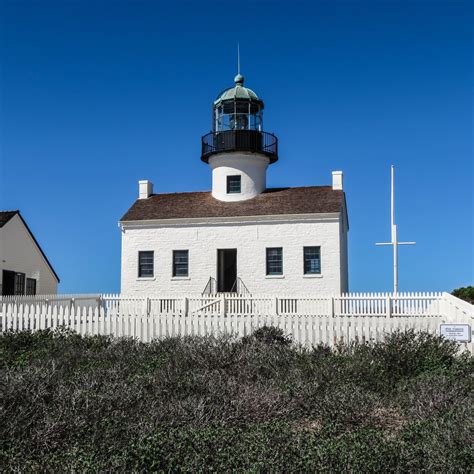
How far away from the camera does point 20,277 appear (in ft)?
95.5

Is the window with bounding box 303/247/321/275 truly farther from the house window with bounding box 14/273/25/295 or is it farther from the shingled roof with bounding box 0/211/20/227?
the shingled roof with bounding box 0/211/20/227

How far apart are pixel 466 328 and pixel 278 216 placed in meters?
16.3

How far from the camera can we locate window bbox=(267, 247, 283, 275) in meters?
27.5

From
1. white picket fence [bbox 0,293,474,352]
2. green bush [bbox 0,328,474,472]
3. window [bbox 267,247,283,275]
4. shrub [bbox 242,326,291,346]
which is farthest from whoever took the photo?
window [bbox 267,247,283,275]

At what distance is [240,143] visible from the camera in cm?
3009

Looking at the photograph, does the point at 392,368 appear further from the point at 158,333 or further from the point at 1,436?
the point at 158,333

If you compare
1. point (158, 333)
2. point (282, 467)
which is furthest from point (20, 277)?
point (282, 467)

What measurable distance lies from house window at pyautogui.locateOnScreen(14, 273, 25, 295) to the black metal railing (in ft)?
36.1

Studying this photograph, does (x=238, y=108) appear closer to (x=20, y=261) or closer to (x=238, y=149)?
(x=238, y=149)

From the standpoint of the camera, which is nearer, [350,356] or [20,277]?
[350,356]

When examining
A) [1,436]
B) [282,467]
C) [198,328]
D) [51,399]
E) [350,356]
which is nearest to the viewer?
[282,467]

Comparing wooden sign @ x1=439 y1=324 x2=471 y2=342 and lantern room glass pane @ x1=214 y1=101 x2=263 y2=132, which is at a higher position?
lantern room glass pane @ x1=214 y1=101 x2=263 y2=132

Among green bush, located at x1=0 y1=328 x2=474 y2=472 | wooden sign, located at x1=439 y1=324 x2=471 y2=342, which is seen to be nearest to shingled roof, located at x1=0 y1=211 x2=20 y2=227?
green bush, located at x1=0 y1=328 x2=474 y2=472

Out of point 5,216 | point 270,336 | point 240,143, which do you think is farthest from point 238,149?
point 270,336
